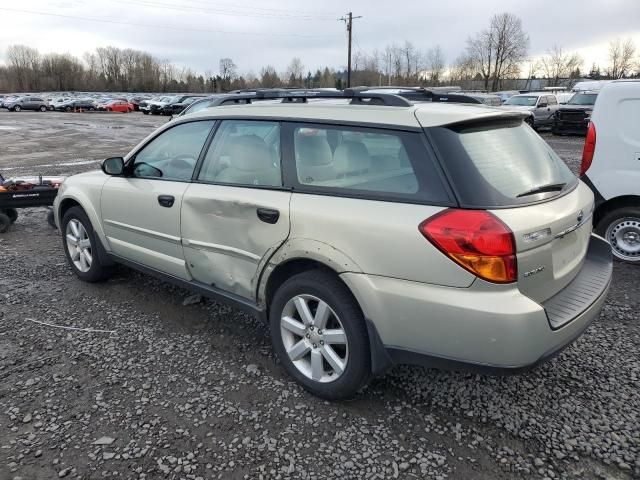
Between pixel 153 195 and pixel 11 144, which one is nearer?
pixel 153 195

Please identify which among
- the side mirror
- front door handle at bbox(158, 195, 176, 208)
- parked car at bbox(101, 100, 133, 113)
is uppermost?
parked car at bbox(101, 100, 133, 113)

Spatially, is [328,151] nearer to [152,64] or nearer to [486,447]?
[486,447]

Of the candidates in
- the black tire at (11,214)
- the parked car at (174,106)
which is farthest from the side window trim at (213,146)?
the parked car at (174,106)

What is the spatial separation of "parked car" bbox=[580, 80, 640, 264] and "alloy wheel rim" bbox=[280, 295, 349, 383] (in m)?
3.81

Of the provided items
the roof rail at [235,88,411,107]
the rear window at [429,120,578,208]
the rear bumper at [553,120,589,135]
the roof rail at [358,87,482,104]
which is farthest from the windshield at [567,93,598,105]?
the roof rail at [235,88,411,107]

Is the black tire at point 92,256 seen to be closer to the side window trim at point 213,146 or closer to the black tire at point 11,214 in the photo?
the side window trim at point 213,146

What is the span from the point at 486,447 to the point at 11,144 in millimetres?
21406

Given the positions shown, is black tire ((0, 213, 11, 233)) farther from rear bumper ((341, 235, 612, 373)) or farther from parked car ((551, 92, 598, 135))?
parked car ((551, 92, 598, 135))

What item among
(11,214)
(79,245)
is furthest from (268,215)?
(11,214)

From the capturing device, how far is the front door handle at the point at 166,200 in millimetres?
3590

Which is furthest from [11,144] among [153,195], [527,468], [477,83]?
[477,83]

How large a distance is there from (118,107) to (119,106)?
9.5 inches

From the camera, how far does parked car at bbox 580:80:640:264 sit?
4.94m

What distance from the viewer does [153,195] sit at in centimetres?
376
